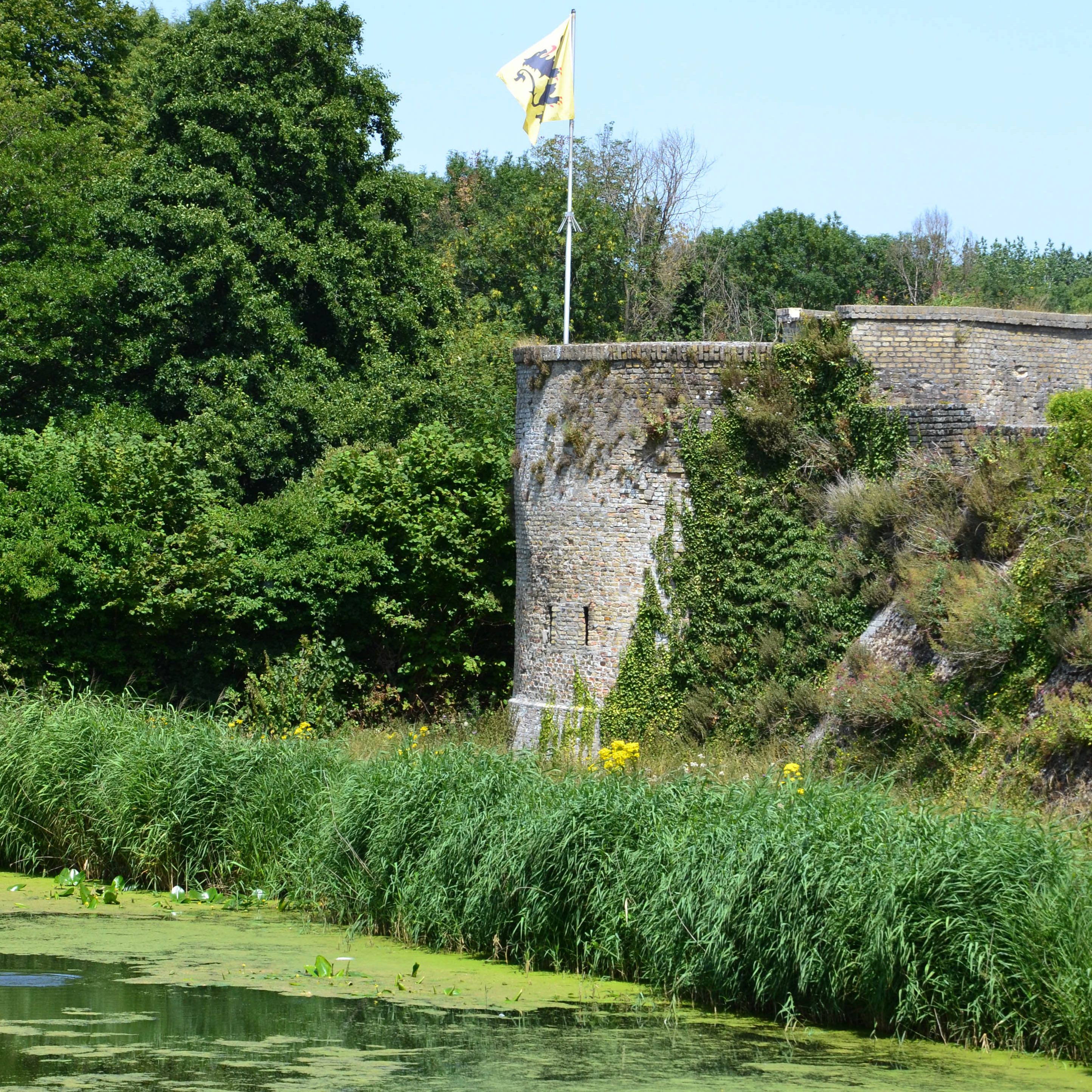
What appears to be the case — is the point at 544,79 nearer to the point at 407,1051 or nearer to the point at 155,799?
the point at 155,799

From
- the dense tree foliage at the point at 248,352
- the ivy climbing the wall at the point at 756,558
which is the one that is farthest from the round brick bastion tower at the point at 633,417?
the dense tree foliage at the point at 248,352

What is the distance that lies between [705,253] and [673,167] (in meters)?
2.38

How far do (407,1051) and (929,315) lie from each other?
11006 mm

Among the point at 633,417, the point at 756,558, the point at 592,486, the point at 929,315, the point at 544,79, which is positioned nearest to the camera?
the point at 929,315

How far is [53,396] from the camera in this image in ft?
85.6

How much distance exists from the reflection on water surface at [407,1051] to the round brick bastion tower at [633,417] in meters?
8.59

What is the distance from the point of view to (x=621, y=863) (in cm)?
982

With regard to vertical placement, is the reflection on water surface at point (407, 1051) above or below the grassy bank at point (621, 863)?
below

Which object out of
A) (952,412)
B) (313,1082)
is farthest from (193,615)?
(313,1082)

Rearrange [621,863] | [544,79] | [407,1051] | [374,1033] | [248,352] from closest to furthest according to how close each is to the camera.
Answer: [407,1051]
[374,1033]
[621,863]
[544,79]
[248,352]

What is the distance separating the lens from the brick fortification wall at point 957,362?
52.9 ft

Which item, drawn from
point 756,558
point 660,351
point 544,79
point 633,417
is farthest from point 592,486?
point 544,79

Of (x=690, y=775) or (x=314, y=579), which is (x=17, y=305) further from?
(x=690, y=775)

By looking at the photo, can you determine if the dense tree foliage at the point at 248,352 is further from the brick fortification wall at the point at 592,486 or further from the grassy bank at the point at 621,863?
the grassy bank at the point at 621,863
